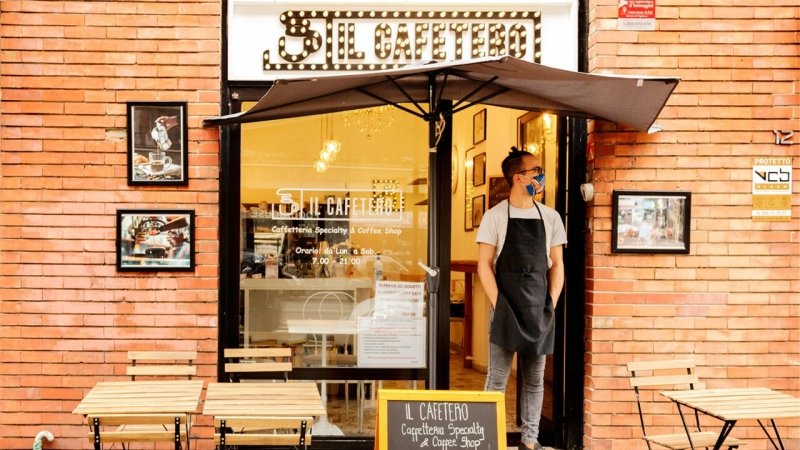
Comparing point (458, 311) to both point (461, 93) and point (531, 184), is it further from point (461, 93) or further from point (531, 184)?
point (461, 93)

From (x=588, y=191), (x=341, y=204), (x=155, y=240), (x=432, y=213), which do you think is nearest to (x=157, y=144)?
(x=155, y=240)

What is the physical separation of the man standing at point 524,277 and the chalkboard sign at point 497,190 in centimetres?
255

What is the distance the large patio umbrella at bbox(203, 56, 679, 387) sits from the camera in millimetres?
3807

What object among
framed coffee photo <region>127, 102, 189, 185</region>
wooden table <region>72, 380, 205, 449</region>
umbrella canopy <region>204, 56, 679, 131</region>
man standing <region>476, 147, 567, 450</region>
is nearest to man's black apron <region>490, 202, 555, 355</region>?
man standing <region>476, 147, 567, 450</region>

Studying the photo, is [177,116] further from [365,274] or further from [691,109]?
[691,109]

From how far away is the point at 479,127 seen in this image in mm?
8336

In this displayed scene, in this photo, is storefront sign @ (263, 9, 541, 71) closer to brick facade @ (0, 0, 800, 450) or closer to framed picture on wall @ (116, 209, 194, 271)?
brick facade @ (0, 0, 800, 450)

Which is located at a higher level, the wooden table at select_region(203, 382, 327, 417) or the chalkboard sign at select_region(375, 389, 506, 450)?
the wooden table at select_region(203, 382, 327, 417)

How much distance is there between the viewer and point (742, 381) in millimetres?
5238

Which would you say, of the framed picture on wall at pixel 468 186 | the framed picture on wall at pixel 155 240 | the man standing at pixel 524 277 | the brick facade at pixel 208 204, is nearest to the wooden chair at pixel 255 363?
the brick facade at pixel 208 204

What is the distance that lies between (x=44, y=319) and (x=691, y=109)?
5.03 metres

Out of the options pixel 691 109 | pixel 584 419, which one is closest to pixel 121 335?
pixel 584 419

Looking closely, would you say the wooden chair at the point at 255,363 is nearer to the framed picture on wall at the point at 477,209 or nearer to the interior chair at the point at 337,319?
the interior chair at the point at 337,319

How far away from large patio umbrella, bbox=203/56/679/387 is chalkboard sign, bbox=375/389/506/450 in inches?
17.6
